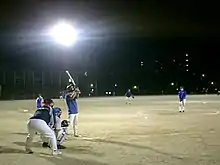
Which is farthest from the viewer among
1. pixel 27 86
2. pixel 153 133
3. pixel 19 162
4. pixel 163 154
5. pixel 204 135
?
pixel 27 86

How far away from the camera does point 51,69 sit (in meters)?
93.4

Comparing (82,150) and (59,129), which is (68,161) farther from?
(59,129)

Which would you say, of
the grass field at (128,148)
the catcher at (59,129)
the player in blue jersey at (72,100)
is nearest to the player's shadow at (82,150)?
the grass field at (128,148)

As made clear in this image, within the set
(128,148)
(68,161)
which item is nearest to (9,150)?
(68,161)

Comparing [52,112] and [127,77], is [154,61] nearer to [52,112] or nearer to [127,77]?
[127,77]

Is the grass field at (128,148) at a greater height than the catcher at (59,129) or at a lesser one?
lesser

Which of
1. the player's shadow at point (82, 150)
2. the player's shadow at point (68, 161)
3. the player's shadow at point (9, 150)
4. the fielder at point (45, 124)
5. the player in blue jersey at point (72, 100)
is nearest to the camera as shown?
the player's shadow at point (68, 161)

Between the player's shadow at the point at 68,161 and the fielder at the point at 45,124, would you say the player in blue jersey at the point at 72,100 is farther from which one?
the player's shadow at the point at 68,161

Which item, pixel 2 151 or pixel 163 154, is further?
pixel 2 151

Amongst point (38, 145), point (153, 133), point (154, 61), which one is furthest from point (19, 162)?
point (154, 61)

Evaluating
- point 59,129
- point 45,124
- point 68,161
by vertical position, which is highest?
point 45,124

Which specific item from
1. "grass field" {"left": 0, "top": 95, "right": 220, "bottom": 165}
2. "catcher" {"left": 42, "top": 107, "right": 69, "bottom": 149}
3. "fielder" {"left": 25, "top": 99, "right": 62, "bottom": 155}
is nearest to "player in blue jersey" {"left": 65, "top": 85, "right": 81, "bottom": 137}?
"grass field" {"left": 0, "top": 95, "right": 220, "bottom": 165}

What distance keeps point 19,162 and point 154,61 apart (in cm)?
11406

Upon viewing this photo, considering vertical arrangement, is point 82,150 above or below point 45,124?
below
